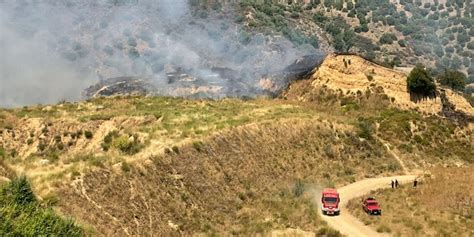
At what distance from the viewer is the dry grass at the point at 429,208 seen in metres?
35.6

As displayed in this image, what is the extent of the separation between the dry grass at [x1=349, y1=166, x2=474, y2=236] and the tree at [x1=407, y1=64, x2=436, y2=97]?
16433 mm

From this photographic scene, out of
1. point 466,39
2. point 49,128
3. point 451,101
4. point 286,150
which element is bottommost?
point 466,39

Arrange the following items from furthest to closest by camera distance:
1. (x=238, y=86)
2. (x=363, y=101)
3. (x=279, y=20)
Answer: (x=279, y=20) → (x=238, y=86) → (x=363, y=101)

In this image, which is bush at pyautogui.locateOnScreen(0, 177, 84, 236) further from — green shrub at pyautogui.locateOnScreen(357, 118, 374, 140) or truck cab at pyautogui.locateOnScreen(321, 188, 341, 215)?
green shrub at pyautogui.locateOnScreen(357, 118, 374, 140)

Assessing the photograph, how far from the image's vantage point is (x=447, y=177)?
46.2 metres

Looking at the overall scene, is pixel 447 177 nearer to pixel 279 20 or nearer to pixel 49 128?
pixel 49 128

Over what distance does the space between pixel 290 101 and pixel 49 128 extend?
28.8m

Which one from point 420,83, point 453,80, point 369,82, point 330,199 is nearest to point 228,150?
point 330,199

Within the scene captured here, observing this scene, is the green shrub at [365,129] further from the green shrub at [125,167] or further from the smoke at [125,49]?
the green shrub at [125,167]

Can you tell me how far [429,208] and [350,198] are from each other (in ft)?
18.7

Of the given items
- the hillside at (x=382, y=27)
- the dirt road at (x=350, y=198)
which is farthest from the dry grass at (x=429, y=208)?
the hillside at (x=382, y=27)

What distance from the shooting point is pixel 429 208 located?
3928 cm

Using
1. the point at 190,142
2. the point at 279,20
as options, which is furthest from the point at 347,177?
the point at 279,20

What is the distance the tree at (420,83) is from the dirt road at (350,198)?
1550 centimetres
